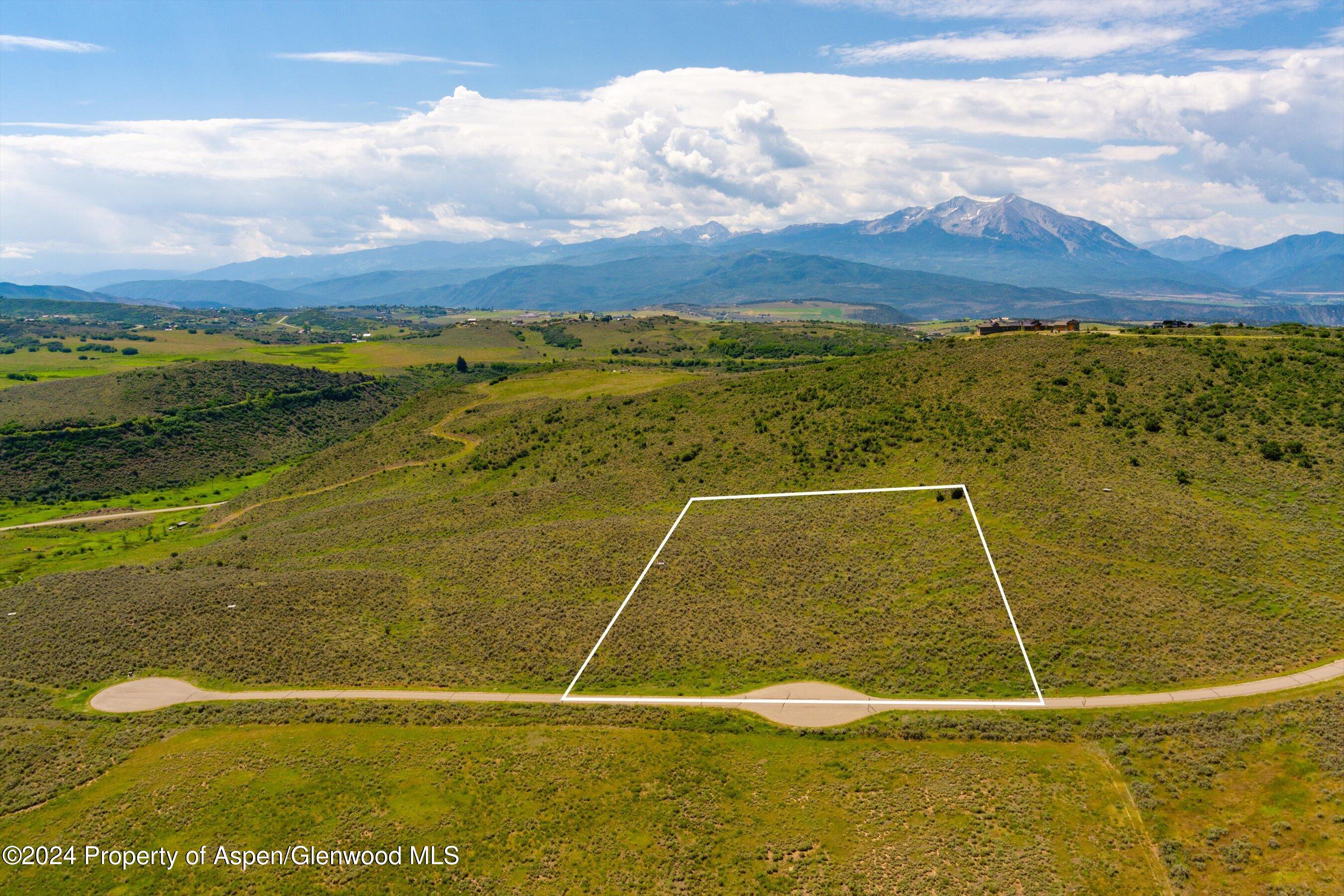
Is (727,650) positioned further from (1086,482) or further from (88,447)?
(88,447)

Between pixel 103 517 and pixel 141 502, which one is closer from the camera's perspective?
pixel 103 517

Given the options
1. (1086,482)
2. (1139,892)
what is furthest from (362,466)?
(1139,892)

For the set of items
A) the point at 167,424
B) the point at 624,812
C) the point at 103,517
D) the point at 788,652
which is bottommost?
the point at 624,812

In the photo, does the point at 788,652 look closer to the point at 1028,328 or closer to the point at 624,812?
the point at 624,812

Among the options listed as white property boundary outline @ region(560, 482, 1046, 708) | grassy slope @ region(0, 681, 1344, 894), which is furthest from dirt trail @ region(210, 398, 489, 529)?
grassy slope @ region(0, 681, 1344, 894)

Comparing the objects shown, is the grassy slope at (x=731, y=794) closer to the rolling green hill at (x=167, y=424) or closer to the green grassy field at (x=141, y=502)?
the green grassy field at (x=141, y=502)

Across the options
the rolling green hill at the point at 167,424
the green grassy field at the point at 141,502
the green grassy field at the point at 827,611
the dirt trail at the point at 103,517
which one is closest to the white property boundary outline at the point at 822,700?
the green grassy field at the point at 827,611

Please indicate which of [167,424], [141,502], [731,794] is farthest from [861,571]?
[167,424]
